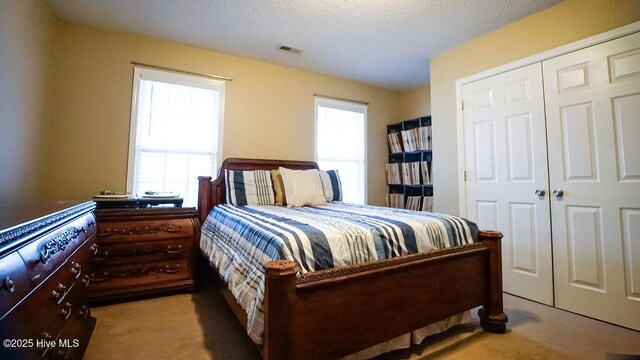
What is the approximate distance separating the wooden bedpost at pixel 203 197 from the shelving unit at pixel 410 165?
2631mm

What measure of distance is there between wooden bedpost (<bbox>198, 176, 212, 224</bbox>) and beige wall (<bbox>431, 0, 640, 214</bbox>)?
2.54 meters

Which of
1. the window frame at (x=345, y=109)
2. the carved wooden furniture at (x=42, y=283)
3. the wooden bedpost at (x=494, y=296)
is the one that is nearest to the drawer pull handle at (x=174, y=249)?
the carved wooden furniture at (x=42, y=283)

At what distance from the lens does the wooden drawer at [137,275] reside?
2154 millimetres

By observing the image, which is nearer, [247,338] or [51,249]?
[51,249]

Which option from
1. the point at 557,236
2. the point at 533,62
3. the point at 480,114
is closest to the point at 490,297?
the point at 557,236

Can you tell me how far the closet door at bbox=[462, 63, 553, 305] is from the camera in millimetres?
2377

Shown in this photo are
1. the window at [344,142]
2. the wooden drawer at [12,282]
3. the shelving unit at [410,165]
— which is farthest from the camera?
the window at [344,142]

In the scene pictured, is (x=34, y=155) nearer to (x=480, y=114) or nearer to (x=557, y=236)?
(x=480, y=114)

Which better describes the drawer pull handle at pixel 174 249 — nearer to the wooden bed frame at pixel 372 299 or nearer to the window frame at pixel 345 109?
the wooden bed frame at pixel 372 299

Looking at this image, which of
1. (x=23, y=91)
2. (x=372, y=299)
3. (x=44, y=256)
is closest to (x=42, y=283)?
(x=44, y=256)

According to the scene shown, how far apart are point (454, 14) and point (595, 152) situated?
1571 mm

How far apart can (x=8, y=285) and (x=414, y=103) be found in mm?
4498

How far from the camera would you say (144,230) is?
2285 mm

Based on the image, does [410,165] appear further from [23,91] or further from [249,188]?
[23,91]
